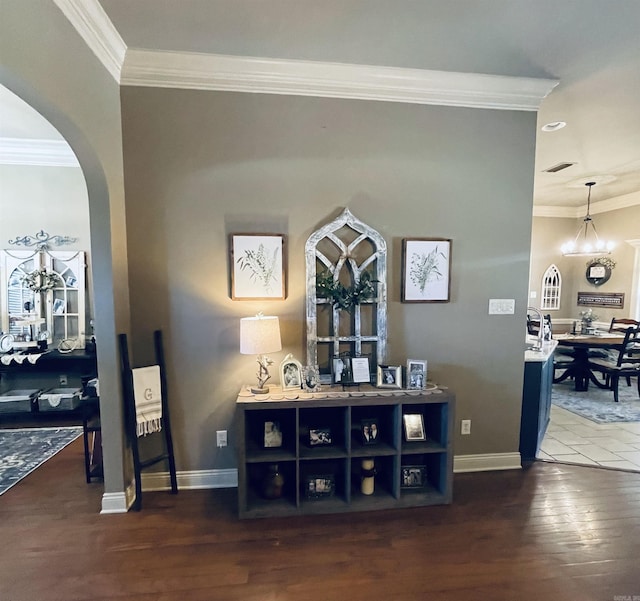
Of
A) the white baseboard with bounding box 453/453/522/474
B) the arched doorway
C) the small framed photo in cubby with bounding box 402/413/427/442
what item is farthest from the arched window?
the arched doorway

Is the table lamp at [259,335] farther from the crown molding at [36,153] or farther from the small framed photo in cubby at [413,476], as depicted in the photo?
the crown molding at [36,153]

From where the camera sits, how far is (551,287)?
282 inches

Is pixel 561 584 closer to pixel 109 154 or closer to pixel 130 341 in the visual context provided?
pixel 130 341

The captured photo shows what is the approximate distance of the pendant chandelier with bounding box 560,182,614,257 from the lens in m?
5.98

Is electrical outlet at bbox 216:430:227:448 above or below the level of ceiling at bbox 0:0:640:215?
below

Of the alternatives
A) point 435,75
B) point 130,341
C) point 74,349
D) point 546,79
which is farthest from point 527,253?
point 74,349

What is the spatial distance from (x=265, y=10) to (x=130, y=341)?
2.22 meters

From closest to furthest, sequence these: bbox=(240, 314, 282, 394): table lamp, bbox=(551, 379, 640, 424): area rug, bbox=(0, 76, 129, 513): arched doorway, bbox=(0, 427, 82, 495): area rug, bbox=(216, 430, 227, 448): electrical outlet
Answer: bbox=(0, 76, 129, 513): arched doorway < bbox=(240, 314, 282, 394): table lamp < bbox=(216, 430, 227, 448): electrical outlet < bbox=(0, 427, 82, 495): area rug < bbox=(551, 379, 640, 424): area rug

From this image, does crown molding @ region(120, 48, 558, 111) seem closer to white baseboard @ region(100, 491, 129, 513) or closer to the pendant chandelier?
white baseboard @ region(100, 491, 129, 513)

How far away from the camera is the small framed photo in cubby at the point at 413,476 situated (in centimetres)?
256

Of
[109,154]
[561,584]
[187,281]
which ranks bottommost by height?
[561,584]

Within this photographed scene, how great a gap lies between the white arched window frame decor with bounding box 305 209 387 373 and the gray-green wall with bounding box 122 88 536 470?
0.31 feet

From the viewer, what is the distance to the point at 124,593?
5.79 feet

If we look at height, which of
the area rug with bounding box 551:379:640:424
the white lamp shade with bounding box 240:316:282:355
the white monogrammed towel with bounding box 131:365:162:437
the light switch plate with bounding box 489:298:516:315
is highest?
the light switch plate with bounding box 489:298:516:315
